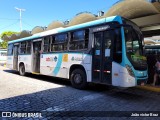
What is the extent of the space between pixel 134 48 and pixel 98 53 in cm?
146

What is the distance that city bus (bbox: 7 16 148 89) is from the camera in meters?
7.11

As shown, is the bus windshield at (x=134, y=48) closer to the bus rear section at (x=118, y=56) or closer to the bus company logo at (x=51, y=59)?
the bus rear section at (x=118, y=56)

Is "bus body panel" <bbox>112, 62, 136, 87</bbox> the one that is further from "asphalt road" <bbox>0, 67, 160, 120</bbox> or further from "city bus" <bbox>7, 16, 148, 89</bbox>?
"asphalt road" <bbox>0, 67, 160, 120</bbox>

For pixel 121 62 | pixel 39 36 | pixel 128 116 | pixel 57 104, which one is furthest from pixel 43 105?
pixel 39 36

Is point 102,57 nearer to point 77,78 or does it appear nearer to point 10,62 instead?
point 77,78

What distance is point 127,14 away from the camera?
1135 cm

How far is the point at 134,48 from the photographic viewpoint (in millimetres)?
7543

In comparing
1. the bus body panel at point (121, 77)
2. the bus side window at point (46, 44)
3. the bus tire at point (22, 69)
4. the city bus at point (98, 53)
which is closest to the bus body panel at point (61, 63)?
the city bus at point (98, 53)

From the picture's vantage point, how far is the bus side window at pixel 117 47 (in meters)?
7.11

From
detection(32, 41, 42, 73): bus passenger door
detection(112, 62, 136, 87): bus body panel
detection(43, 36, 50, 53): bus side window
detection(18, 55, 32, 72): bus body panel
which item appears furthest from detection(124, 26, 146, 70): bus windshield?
detection(18, 55, 32, 72): bus body panel

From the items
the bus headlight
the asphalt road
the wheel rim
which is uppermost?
the bus headlight

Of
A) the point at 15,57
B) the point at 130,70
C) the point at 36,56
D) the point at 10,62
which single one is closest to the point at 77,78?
the point at 130,70

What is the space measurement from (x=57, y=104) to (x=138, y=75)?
10.8 ft

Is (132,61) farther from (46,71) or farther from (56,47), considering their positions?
(46,71)
